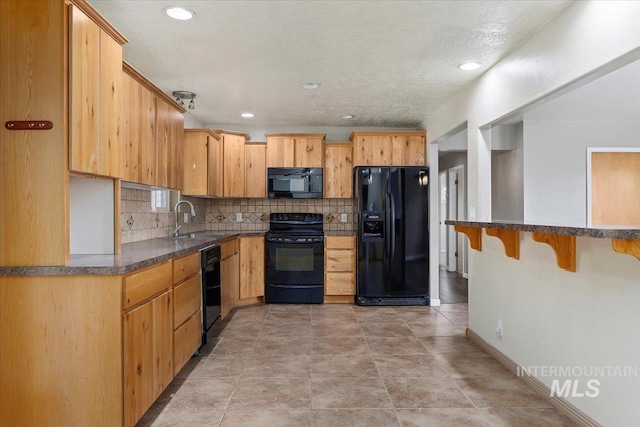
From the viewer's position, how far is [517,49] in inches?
111

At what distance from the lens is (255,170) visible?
526 centimetres

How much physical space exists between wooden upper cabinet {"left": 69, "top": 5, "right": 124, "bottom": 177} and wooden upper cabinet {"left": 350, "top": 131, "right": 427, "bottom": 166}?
10.6 ft

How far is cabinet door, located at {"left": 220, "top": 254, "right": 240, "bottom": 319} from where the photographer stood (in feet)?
12.9

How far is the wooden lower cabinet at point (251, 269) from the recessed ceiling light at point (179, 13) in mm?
2913

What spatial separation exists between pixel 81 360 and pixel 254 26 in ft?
6.94

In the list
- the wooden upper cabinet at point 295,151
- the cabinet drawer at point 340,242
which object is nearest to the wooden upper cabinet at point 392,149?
the wooden upper cabinet at point 295,151

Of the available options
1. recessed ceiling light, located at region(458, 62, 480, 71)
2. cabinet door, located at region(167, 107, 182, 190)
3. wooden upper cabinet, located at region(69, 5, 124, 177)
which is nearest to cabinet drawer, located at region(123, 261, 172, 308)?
wooden upper cabinet, located at region(69, 5, 124, 177)

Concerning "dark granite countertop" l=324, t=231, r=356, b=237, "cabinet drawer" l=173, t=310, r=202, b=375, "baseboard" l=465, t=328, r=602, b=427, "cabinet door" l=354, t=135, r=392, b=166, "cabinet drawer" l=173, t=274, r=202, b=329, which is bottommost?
"baseboard" l=465, t=328, r=602, b=427

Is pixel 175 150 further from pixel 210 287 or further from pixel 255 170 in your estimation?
pixel 255 170

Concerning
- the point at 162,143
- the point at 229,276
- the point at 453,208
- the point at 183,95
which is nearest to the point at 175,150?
the point at 162,143

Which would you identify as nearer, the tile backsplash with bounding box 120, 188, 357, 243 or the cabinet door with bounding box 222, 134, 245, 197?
the cabinet door with bounding box 222, 134, 245, 197

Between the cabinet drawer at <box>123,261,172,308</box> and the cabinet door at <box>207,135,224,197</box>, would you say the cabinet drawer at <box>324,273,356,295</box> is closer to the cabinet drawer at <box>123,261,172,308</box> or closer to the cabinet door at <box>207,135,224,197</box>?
the cabinet door at <box>207,135,224,197</box>

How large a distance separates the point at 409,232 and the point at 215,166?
2.50 metres

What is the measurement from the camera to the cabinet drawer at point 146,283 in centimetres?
187
